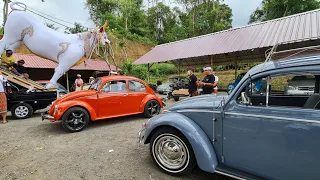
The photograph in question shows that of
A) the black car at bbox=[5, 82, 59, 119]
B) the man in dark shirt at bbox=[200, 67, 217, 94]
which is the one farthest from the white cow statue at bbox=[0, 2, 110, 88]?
the man in dark shirt at bbox=[200, 67, 217, 94]

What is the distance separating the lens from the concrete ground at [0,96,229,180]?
10.6ft

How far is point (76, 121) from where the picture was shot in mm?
5629

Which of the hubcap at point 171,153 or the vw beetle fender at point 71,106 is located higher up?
the vw beetle fender at point 71,106

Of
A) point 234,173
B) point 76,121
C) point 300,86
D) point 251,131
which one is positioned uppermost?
point 300,86

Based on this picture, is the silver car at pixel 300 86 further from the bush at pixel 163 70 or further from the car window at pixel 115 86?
the bush at pixel 163 70

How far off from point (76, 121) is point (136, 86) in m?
2.32

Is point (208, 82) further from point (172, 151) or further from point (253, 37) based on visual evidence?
point (253, 37)

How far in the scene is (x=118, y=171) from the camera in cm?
333

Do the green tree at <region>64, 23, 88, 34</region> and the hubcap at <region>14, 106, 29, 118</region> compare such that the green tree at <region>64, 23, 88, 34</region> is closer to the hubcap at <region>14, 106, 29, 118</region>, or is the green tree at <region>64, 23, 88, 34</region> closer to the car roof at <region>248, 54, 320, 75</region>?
the hubcap at <region>14, 106, 29, 118</region>

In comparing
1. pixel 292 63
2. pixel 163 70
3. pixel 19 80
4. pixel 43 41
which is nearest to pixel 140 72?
pixel 163 70

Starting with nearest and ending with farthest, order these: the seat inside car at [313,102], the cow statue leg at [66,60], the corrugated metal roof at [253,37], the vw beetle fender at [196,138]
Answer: the seat inside car at [313,102] < the vw beetle fender at [196,138] < the cow statue leg at [66,60] < the corrugated metal roof at [253,37]

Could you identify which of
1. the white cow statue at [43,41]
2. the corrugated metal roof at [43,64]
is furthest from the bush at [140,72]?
the white cow statue at [43,41]

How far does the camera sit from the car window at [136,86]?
6711mm

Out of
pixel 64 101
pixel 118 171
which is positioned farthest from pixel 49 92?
pixel 118 171
